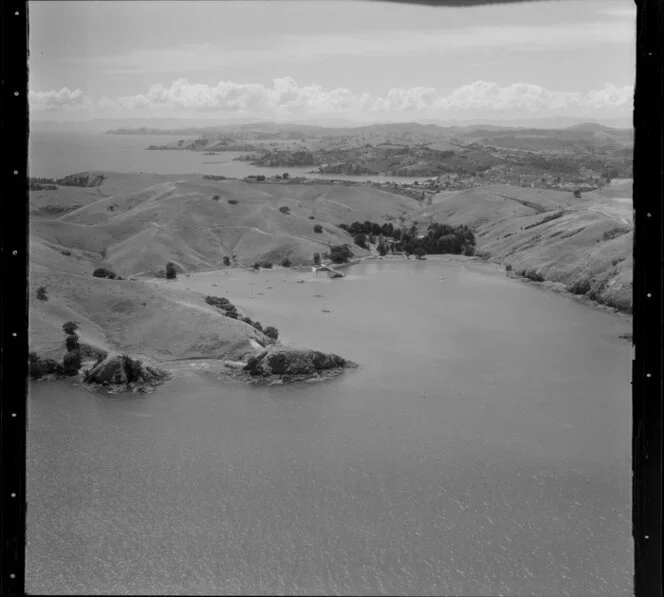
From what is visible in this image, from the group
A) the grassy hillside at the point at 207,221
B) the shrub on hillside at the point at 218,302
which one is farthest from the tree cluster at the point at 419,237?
the shrub on hillside at the point at 218,302

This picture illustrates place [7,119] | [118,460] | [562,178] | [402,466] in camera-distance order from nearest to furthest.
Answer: [7,119], [118,460], [402,466], [562,178]

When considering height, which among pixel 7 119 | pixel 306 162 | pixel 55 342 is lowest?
pixel 55 342

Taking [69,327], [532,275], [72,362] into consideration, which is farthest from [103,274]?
[532,275]

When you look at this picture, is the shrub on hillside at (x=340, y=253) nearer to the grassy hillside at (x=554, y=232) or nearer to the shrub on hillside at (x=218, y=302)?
the grassy hillside at (x=554, y=232)

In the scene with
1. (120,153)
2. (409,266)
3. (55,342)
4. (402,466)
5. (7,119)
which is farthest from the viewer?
(409,266)

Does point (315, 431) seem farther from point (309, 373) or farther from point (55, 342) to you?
point (55, 342)

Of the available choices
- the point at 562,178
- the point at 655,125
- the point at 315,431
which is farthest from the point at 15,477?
the point at 562,178
